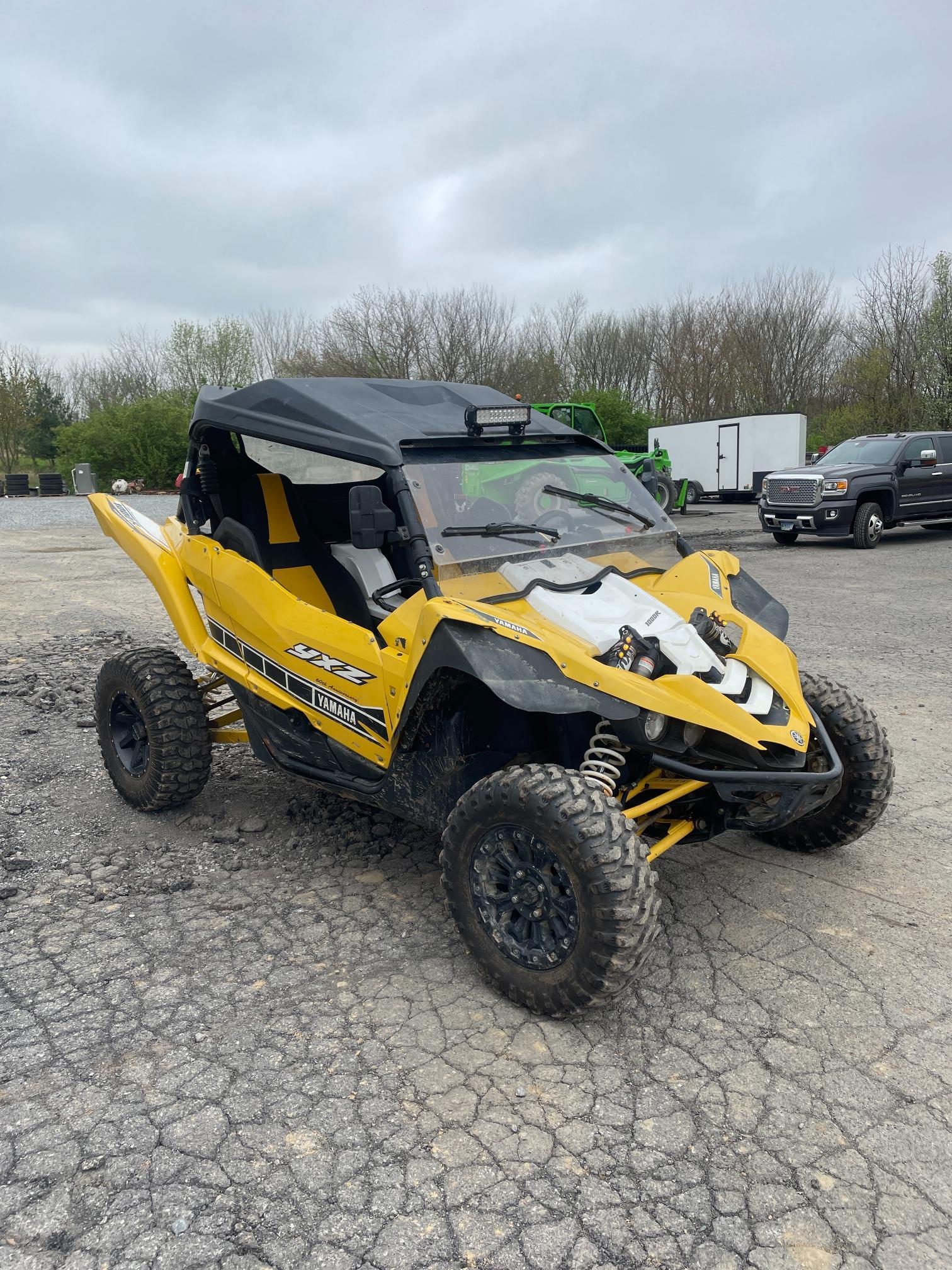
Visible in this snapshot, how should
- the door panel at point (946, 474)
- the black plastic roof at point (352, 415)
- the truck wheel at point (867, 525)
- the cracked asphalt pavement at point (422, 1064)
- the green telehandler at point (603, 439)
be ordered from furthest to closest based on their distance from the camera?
the green telehandler at point (603, 439) < the door panel at point (946, 474) < the truck wheel at point (867, 525) < the black plastic roof at point (352, 415) < the cracked asphalt pavement at point (422, 1064)

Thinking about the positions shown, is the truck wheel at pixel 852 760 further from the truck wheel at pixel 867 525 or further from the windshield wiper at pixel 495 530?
the truck wheel at pixel 867 525

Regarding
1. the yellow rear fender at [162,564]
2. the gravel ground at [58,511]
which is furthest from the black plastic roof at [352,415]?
the gravel ground at [58,511]

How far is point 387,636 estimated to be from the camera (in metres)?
3.46

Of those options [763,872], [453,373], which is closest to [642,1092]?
[763,872]

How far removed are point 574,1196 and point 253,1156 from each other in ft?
2.79

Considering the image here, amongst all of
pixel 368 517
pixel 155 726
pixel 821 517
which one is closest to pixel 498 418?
pixel 368 517

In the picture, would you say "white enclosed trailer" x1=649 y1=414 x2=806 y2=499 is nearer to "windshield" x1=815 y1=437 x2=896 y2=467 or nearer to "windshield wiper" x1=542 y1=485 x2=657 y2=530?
"windshield" x1=815 y1=437 x2=896 y2=467

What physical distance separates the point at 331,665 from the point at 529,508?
1.07m

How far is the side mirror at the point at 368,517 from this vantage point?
10.5ft

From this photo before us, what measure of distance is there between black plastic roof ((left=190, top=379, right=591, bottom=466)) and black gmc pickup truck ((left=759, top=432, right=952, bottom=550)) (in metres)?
12.0

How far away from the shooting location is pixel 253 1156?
95.3 inches

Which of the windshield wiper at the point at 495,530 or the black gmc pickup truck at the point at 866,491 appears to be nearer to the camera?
the windshield wiper at the point at 495,530

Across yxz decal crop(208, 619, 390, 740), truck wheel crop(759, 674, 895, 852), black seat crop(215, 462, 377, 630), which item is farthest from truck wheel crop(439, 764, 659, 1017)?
black seat crop(215, 462, 377, 630)

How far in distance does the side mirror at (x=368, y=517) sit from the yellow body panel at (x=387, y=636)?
0.28m
